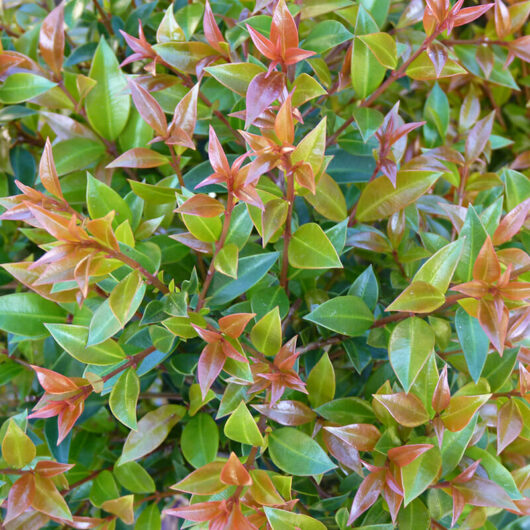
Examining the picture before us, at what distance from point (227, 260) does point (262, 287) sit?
0.11 meters

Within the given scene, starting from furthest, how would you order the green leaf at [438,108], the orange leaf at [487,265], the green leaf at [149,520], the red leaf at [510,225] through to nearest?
the green leaf at [438,108] → the green leaf at [149,520] → the red leaf at [510,225] → the orange leaf at [487,265]

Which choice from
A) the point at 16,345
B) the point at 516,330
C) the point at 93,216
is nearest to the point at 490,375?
the point at 516,330

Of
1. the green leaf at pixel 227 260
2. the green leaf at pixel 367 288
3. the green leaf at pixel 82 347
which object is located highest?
the green leaf at pixel 227 260

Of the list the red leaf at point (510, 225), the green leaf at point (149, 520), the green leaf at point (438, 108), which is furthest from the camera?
the green leaf at point (438, 108)

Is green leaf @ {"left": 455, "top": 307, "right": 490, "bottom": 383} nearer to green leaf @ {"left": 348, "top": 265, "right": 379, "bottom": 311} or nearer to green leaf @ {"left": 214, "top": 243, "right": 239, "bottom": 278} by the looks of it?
green leaf @ {"left": 348, "top": 265, "right": 379, "bottom": 311}

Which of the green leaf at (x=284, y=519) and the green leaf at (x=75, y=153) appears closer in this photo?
the green leaf at (x=284, y=519)

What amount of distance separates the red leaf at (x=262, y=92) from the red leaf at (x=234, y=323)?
0.65ft

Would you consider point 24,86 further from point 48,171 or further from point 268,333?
point 268,333

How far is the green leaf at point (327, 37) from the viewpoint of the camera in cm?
71

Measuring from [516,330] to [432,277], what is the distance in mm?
139

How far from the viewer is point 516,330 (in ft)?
2.10

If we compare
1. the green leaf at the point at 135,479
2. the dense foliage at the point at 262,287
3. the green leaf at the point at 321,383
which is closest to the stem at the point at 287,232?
the dense foliage at the point at 262,287

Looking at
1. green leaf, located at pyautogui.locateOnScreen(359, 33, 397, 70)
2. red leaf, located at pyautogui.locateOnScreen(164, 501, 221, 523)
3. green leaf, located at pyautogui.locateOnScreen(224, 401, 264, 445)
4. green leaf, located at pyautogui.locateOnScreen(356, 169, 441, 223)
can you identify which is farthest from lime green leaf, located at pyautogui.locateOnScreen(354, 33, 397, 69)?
red leaf, located at pyautogui.locateOnScreen(164, 501, 221, 523)

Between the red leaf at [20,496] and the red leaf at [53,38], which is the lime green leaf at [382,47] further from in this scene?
the red leaf at [20,496]
